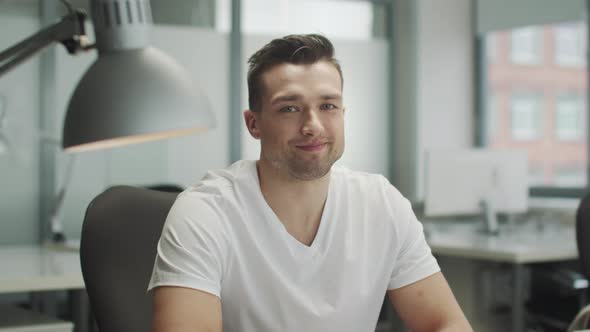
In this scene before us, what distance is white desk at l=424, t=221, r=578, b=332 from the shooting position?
371 cm

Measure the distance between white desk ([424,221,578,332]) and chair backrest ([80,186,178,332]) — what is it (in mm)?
2320

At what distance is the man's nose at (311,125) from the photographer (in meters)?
1.59

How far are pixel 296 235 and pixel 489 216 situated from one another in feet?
10.3

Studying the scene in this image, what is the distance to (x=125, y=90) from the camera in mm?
1293

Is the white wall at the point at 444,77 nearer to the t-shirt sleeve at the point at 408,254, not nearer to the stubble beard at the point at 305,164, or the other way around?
the t-shirt sleeve at the point at 408,254

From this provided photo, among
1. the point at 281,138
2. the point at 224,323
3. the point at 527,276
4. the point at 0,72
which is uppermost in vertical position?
the point at 0,72

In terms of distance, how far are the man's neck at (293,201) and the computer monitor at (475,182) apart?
2.75m

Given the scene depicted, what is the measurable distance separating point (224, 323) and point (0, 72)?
0.63 meters

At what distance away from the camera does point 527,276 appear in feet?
13.0

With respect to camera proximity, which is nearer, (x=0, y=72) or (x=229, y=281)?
(x=0, y=72)

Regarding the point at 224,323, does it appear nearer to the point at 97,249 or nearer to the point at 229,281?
the point at 229,281

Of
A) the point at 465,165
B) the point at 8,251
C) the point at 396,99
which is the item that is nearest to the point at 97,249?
the point at 8,251

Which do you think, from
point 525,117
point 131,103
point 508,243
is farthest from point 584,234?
point 525,117

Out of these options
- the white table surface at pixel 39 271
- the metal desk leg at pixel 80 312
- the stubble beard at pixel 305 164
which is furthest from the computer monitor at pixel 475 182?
the stubble beard at pixel 305 164
